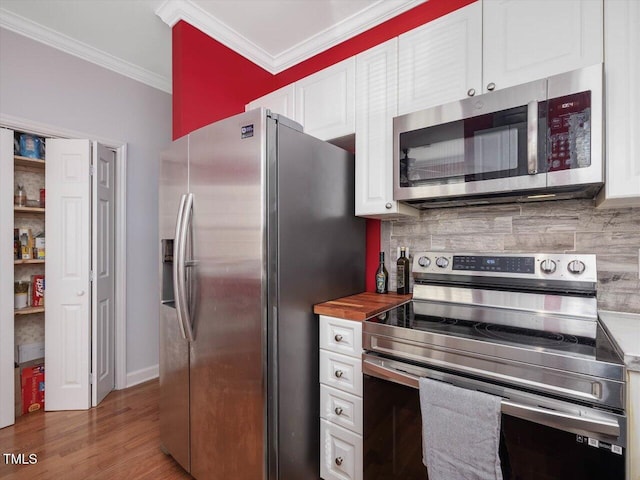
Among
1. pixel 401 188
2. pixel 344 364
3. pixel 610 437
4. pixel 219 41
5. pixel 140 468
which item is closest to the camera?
pixel 610 437

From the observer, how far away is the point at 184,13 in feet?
6.65

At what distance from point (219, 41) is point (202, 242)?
1.64 metres

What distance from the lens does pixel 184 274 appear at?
4.99ft

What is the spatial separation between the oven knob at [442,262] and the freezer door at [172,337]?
1411 millimetres

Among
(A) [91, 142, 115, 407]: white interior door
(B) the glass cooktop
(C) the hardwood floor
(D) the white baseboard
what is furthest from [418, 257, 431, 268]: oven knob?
(D) the white baseboard

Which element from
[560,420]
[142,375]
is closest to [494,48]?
[560,420]

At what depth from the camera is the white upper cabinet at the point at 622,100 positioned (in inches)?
43.2

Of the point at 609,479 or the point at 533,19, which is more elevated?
the point at 533,19

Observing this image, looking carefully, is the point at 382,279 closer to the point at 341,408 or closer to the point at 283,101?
the point at 341,408

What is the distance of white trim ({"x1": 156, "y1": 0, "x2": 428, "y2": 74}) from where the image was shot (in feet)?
6.55

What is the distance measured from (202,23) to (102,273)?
2.11m

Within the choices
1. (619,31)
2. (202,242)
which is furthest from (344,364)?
(619,31)

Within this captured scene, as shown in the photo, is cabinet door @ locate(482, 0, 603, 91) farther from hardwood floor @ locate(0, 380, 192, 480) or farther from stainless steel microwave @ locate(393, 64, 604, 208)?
hardwood floor @ locate(0, 380, 192, 480)

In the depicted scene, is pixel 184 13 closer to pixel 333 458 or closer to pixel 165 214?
pixel 165 214
